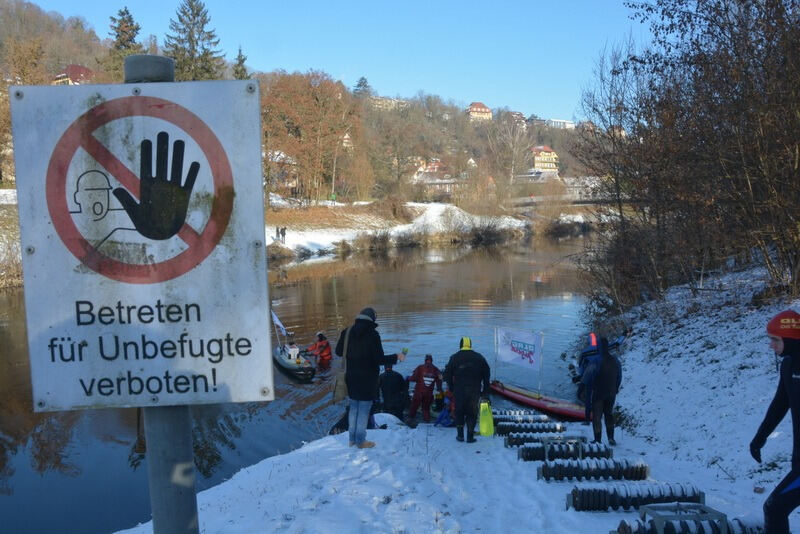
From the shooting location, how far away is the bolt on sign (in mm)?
1662

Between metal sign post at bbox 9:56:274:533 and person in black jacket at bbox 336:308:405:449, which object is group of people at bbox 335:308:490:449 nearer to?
person in black jacket at bbox 336:308:405:449

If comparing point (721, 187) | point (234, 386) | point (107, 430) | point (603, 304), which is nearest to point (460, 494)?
point (234, 386)

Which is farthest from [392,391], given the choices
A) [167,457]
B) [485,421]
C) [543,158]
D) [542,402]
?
[543,158]

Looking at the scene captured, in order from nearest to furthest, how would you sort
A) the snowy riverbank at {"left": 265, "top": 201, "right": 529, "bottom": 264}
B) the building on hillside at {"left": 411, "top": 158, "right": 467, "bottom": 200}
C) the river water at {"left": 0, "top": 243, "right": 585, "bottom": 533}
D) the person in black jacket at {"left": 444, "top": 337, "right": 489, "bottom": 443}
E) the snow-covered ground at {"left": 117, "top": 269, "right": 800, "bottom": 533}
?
the snow-covered ground at {"left": 117, "top": 269, "right": 800, "bottom": 533} → the person in black jacket at {"left": 444, "top": 337, "right": 489, "bottom": 443} → the river water at {"left": 0, "top": 243, "right": 585, "bottom": 533} → the snowy riverbank at {"left": 265, "top": 201, "right": 529, "bottom": 264} → the building on hillside at {"left": 411, "top": 158, "right": 467, "bottom": 200}

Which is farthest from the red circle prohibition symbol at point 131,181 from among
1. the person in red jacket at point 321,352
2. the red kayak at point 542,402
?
the person in red jacket at point 321,352

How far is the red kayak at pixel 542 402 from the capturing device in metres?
13.3

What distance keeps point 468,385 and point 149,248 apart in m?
8.13

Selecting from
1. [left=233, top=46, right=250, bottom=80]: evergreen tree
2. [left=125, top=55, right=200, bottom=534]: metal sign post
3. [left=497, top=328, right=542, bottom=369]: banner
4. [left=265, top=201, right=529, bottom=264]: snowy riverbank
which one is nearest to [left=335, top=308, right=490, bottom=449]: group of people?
[left=497, top=328, right=542, bottom=369]: banner

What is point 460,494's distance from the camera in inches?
238

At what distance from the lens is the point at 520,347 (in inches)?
612

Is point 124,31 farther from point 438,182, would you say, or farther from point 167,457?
point 167,457

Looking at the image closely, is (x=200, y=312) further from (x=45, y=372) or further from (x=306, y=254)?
(x=306, y=254)

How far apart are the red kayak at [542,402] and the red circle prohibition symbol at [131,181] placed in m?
12.8

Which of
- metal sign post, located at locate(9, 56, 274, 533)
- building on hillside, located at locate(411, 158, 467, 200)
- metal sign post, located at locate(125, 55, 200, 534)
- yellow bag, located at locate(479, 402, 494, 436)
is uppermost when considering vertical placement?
building on hillside, located at locate(411, 158, 467, 200)
